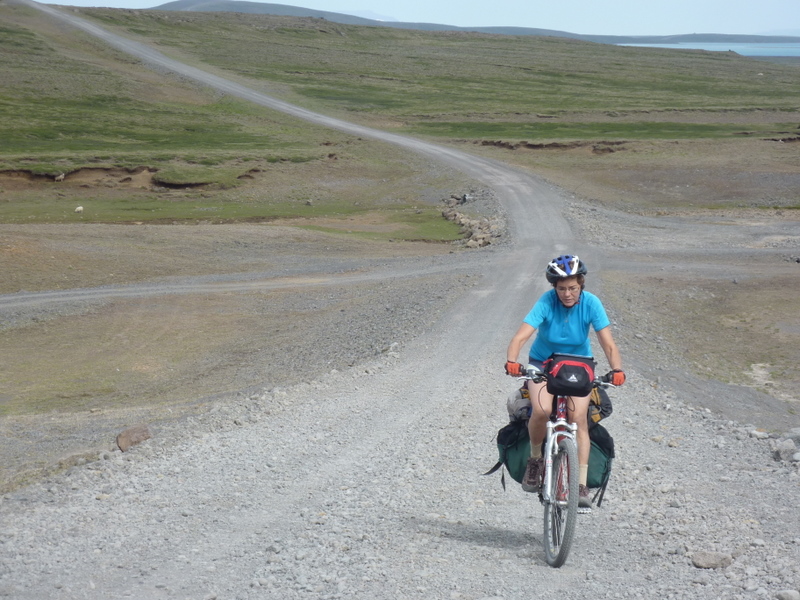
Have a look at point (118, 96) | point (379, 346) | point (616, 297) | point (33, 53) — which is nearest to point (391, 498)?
point (379, 346)

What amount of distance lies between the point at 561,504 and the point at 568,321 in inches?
58.4

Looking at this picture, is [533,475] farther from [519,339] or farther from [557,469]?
[519,339]

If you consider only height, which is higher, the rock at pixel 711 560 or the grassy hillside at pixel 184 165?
the rock at pixel 711 560

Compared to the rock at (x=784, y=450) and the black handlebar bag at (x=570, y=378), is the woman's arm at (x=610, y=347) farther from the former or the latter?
the rock at (x=784, y=450)

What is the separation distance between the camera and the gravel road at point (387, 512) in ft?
20.8

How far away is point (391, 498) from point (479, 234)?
27.0 metres

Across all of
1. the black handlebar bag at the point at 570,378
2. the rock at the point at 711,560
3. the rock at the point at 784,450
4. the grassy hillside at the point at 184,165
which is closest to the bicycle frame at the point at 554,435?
the black handlebar bag at the point at 570,378

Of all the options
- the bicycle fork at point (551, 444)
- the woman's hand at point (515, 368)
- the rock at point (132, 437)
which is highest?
the woman's hand at point (515, 368)

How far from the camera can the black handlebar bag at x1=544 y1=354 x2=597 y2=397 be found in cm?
650

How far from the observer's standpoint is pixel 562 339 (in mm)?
6906

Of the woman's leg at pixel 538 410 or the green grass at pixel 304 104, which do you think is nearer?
the woman's leg at pixel 538 410

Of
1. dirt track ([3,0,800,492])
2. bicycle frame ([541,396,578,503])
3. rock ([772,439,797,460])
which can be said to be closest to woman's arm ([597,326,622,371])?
bicycle frame ([541,396,578,503])

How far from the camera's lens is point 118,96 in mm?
80438

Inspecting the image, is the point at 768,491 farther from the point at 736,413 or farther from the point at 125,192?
the point at 125,192
